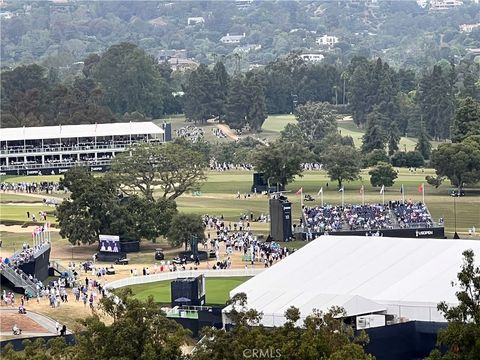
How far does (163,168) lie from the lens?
9306cm

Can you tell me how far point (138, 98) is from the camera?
172000 millimetres

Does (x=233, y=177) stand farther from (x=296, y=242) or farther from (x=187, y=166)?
(x=296, y=242)

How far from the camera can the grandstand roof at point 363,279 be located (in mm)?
50125

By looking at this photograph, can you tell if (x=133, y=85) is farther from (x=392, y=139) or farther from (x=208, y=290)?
(x=208, y=290)

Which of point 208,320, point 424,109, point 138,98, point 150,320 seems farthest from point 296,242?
point 138,98

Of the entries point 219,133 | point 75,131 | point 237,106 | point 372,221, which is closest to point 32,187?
point 75,131

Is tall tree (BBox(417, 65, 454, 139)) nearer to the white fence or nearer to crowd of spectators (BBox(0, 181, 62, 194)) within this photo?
crowd of spectators (BBox(0, 181, 62, 194))

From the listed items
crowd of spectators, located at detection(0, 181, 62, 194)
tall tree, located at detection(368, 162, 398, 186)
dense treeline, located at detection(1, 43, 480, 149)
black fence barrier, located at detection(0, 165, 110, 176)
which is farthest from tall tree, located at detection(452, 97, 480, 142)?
crowd of spectators, located at detection(0, 181, 62, 194)

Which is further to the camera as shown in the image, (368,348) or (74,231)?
(74,231)

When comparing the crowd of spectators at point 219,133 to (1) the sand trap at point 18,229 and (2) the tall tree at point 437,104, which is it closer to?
(2) the tall tree at point 437,104

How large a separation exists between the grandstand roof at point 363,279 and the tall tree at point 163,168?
1312 inches

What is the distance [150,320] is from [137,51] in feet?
455

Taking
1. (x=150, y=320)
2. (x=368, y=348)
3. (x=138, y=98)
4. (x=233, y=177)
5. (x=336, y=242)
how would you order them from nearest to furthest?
(x=150, y=320), (x=368, y=348), (x=336, y=242), (x=233, y=177), (x=138, y=98)

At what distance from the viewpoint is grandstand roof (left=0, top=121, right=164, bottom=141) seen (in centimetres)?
12450
